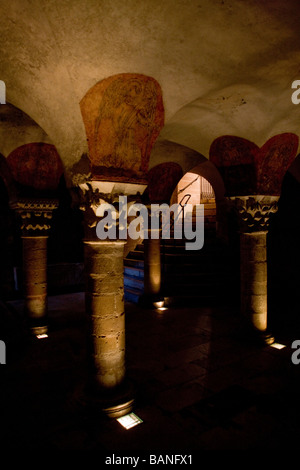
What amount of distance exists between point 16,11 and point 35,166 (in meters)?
3.82

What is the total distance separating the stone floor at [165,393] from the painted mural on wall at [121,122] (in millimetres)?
2833

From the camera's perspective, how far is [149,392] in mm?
4332

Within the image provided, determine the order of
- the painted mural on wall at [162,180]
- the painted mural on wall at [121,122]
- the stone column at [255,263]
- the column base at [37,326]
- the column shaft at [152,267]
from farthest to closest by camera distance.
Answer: the column shaft at [152,267] < the painted mural on wall at [162,180] < the column base at [37,326] < the stone column at [255,263] < the painted mural on wall at [121,122]

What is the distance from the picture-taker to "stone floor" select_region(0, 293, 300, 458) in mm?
3344

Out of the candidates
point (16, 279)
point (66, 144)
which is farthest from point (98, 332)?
point (16, 279)

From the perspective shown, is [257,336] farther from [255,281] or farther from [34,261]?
[34,261]

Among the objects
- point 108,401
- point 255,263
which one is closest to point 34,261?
point 108,401

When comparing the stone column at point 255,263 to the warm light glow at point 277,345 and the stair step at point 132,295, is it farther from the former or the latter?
the stair step at point 132,295

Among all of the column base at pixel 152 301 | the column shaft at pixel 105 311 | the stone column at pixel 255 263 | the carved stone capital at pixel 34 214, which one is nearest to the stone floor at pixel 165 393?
the stone column at pixel 255 263

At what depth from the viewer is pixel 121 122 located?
11.8ft

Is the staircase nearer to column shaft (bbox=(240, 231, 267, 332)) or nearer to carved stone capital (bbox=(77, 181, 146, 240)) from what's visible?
column shaft (bbox=(240, 231, 267, 332))

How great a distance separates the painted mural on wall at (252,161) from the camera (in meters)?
5.58

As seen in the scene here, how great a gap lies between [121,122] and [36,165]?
3.48 meters

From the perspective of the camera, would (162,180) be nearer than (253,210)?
No
